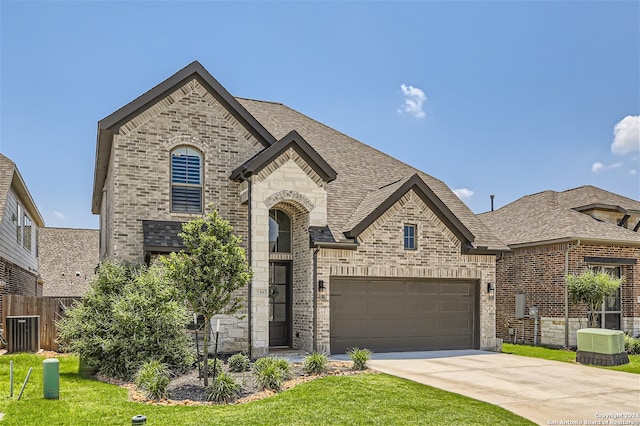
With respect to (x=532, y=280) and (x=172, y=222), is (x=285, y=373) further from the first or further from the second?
(x=532, y=280)

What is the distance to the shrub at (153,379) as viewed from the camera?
1020cm

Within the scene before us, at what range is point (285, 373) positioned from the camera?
11.8 metres

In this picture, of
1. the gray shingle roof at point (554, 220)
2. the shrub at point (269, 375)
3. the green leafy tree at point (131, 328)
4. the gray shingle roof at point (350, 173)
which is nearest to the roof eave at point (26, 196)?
the gray shingle roof at point (350, 173)

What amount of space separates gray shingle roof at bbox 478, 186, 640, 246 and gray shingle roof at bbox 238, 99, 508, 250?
3476 mm

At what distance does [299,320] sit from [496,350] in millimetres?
6849

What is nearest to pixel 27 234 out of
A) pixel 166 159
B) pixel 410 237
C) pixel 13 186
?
pixel 13 186

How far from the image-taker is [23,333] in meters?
15.9

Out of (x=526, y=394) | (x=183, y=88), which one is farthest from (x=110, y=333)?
(x=526, y=394)

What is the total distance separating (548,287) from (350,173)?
873 centimetres

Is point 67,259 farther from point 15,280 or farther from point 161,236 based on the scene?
point 161,236

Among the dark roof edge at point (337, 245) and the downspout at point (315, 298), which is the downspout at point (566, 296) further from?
the downspout at point (315, 298)

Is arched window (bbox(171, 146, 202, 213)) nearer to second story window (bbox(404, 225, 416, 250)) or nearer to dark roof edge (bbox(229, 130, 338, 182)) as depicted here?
dark roof edge (bbox(229, 130, 338, 182))

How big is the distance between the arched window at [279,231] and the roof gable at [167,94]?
A: 222 cm

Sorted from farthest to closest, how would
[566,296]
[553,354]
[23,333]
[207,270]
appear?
1. [566,296]
2. [553,354]
3. [23,333]
4. [207,270]
